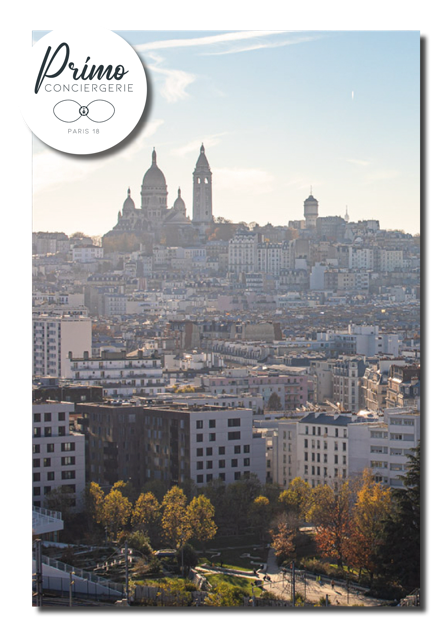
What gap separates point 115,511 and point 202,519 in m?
0.48

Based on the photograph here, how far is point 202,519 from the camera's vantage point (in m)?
6.17

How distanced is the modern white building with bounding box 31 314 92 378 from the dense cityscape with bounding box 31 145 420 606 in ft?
0.14

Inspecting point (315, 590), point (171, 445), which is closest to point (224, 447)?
point (171, 445)

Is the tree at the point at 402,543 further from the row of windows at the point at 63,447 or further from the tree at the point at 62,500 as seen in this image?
the row of windows at the point at 63,447

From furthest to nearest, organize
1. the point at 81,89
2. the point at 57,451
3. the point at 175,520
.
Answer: the point at 57,451
the point at 175,520
the point at 81,89

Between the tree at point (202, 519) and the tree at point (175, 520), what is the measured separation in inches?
1.4

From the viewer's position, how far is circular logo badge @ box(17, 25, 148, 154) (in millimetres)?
3691

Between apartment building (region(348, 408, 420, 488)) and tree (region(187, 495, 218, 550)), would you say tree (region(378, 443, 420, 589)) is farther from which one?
apartment building (region(348, 408, 420, 488))

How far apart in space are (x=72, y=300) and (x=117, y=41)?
763cm

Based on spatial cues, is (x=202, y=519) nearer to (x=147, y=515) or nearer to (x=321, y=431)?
(x=147, y=515)

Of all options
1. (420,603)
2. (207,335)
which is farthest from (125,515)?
(207,335)

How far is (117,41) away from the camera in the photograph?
3725 millimetres

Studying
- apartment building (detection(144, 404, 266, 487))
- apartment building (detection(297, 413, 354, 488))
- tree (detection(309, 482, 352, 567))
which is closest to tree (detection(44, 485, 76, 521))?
apartment building (detection(144, 404, 266, 487))

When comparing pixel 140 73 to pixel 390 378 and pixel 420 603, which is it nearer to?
pixel 420 603
